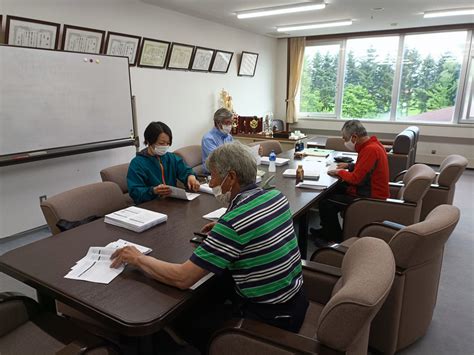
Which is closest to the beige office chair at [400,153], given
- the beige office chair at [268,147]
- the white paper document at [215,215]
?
the beige office chair at [268,147]

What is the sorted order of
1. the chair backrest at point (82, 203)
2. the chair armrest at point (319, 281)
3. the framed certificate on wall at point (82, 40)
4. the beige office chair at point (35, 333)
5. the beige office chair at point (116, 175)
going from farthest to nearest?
the framed certificate on wall at point (82, 40) → the beige office chair at point (116, 175) → the chair backrest at point (82, 203) → the chair armrest at point (319, 281) → the beige office chair at point (35, 333)

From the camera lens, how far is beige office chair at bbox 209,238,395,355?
978 mm

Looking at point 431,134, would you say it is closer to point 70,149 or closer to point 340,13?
point 340,13

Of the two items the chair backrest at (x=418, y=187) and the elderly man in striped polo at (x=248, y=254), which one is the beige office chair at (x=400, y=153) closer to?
the chair backrest at (x=418, y=187)

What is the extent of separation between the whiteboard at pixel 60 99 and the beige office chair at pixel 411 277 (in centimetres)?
270

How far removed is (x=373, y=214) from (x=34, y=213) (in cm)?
313

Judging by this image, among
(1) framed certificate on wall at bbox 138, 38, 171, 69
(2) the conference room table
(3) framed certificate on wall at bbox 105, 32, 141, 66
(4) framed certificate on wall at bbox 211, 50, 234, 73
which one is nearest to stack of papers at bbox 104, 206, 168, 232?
(2) the conference room table

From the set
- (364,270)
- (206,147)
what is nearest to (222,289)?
(364,270)

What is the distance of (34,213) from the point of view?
11.0 ft

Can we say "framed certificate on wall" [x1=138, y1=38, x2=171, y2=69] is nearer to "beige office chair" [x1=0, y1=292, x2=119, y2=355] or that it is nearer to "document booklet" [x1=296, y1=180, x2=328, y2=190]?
"document booklet" [x1=296, y1=180, x2=328, y2=190]

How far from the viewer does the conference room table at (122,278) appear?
107 cm

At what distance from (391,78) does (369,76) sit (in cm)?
41

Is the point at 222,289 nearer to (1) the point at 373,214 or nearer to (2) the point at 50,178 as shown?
(1) the point at 373,214

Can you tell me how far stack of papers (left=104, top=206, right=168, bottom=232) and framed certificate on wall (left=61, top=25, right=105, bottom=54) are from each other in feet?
7.57
